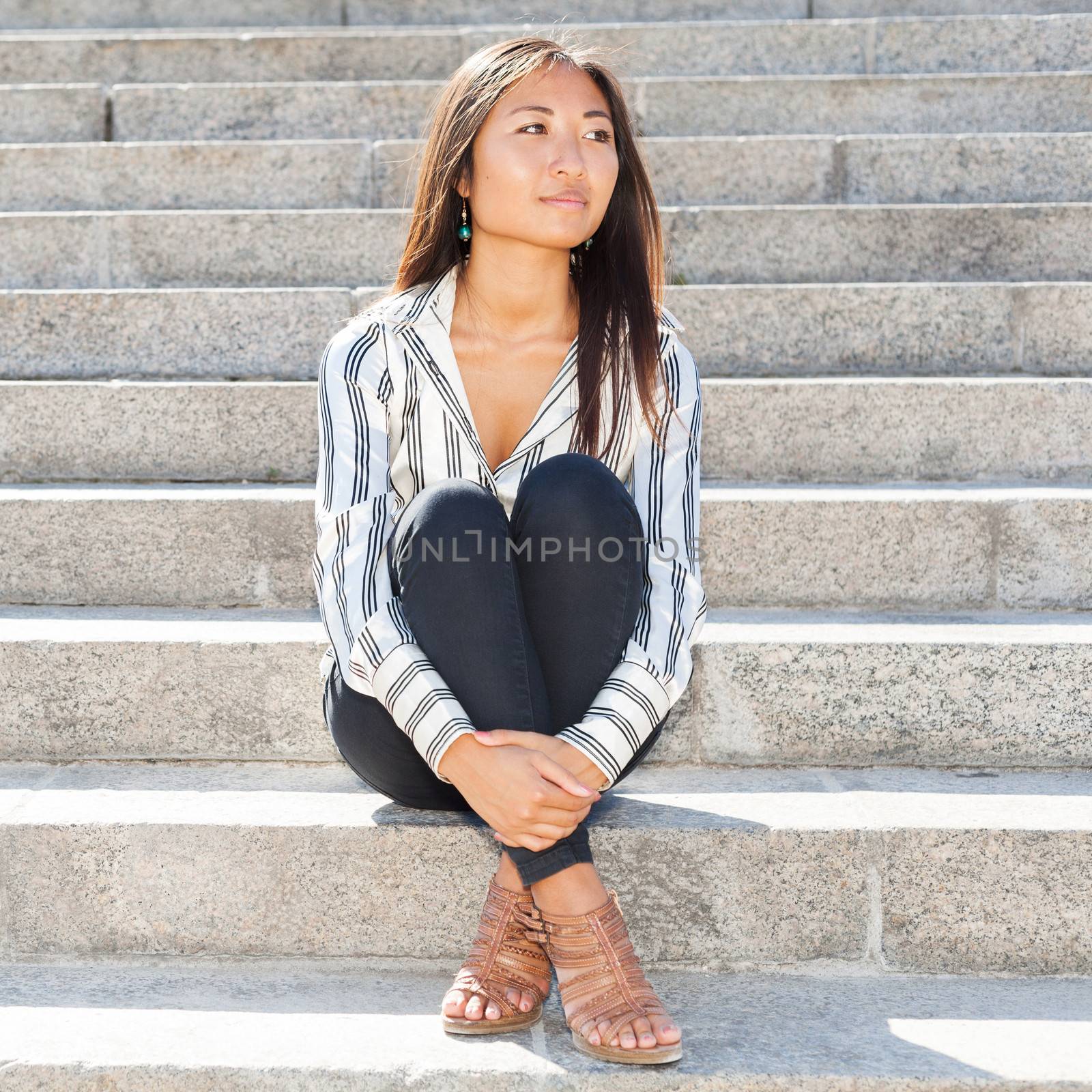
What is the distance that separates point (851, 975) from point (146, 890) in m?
1.19

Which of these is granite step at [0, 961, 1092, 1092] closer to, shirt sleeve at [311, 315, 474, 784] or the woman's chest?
shirt sleeve at [311, 315, 474, 784]

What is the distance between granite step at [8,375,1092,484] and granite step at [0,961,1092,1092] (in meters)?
1.28

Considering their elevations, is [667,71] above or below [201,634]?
above

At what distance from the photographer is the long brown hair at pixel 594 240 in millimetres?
2158

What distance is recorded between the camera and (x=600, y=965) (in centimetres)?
180

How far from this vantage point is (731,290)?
327 cm

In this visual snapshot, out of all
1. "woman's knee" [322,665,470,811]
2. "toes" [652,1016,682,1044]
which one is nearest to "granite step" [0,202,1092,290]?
"woman's knee" [322,665,470,811]

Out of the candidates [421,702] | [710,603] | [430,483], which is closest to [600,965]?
[421,702]

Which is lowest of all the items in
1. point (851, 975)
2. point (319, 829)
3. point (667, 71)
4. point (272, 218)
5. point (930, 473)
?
point (851, 975)

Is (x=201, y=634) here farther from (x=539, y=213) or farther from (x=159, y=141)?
(x=159, y=141)

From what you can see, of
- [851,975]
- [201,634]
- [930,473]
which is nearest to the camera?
[851,975]

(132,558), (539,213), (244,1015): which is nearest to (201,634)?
(132,558)

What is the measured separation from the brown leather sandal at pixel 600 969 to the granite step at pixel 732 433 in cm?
144

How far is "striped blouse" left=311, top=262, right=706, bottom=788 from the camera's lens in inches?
73.6
